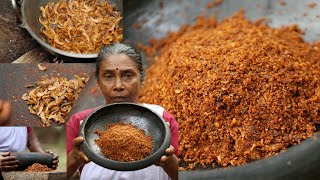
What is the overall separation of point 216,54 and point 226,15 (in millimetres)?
596

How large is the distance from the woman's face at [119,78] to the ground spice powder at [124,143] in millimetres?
89

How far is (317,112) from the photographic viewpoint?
5.95ft

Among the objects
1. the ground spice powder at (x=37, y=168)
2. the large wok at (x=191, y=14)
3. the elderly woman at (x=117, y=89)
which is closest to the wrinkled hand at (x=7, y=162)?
the ground spice powder at (x=37, y=168)

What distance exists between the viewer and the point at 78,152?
1.27 meters

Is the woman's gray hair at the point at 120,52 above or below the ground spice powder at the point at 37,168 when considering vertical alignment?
above

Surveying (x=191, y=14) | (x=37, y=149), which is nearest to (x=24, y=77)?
(x=37, y=149)

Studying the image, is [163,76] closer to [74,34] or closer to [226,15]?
[74,34]

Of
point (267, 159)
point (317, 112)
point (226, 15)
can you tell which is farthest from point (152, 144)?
point (226, 15)

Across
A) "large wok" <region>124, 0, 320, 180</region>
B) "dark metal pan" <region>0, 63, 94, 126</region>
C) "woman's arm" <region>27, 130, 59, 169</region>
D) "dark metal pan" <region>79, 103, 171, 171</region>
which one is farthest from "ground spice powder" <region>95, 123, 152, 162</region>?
"large wok" <region>124, 0, 320, 180</region>

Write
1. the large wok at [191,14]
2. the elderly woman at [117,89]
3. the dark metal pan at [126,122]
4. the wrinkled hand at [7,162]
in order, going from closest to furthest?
the dark metal pan at [126,122] < the elderly woman at [117,89] < the wrinkled hand at [7,162] < the large wok at [191,14]

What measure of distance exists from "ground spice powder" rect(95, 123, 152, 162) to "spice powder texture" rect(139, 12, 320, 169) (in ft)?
1.52

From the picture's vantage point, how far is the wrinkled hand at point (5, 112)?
1.68 meters

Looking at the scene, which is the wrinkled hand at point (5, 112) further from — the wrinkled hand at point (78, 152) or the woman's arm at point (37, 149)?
the wrinkled hand at point (78, 152)

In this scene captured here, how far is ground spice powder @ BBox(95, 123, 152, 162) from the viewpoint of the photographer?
1.27 m
